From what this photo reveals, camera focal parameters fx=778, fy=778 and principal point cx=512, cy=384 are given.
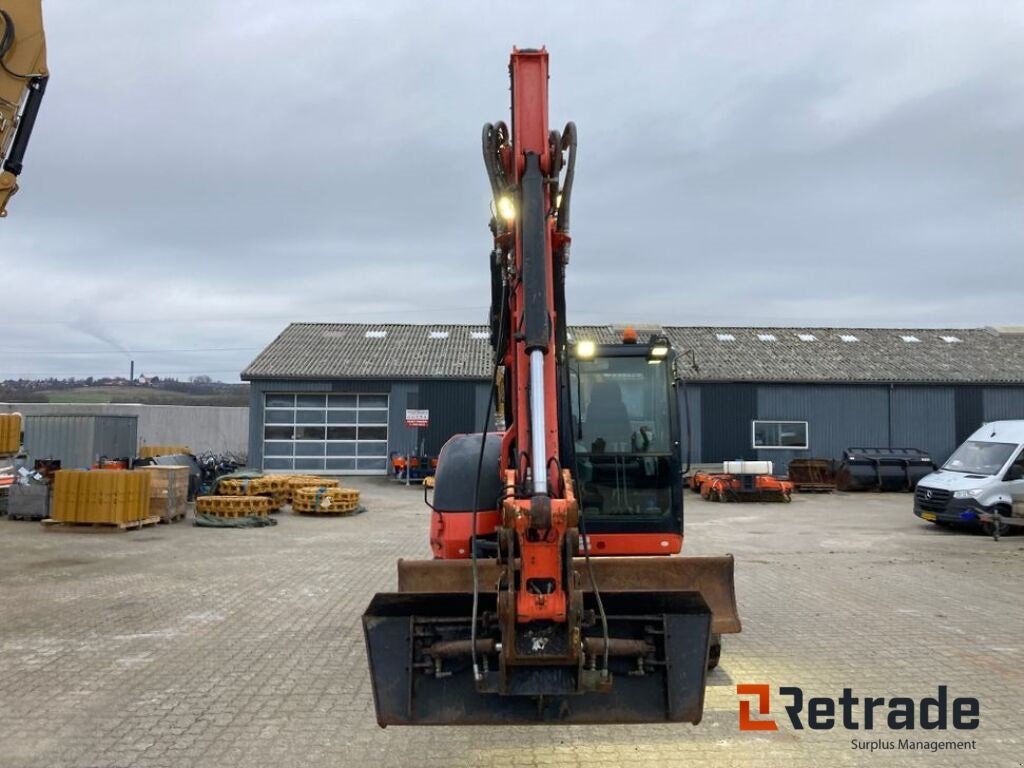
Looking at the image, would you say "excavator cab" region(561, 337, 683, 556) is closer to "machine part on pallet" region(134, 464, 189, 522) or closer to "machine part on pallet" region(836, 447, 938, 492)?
"machine part on pallet" region(134, 464, 189, 522)

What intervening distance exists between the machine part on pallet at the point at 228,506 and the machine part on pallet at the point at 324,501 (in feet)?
5.31

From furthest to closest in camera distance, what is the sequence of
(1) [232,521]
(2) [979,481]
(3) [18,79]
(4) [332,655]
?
(1) [232,521] < (2) [979,481] < (3) [18,79] < (4) [332,655]

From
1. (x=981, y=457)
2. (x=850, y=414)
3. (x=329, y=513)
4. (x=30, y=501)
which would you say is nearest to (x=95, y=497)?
(x=30, y=501)

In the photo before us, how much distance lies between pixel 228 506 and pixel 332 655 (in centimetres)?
1058

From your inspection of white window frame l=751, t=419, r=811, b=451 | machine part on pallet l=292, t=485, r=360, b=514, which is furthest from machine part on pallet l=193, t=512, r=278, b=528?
white window frame l=751, t=419, r=811, b=451

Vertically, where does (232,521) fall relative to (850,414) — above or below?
below

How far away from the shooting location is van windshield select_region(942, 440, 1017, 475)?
1591cm

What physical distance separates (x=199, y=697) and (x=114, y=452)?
65.3ft

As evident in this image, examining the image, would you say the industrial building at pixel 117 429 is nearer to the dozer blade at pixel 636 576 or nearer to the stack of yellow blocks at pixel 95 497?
the stack of yellow blocks at pixel 95 497

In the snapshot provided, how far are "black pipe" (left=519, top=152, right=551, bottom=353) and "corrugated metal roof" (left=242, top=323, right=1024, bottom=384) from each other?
23.1 meters

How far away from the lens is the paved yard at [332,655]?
16.2 ft

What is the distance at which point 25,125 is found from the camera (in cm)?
1073

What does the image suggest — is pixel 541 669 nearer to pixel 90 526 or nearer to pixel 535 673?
pixel 535 673

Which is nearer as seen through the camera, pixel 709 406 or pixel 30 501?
pixel 30 501
